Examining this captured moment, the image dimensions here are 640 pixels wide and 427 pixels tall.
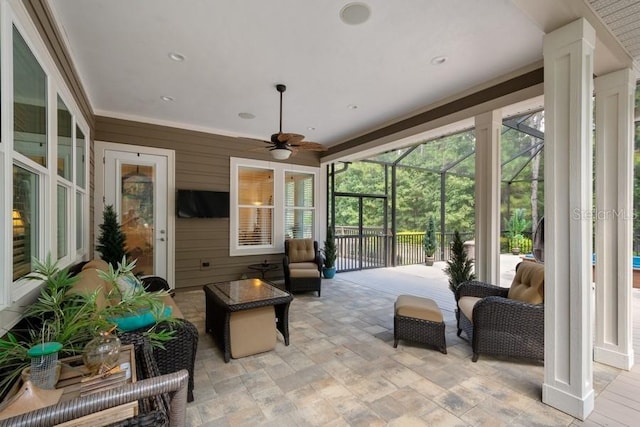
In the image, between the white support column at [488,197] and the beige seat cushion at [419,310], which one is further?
the white support column at [488,197]

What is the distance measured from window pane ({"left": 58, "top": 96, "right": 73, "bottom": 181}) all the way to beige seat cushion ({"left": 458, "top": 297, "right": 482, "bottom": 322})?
13.8ft

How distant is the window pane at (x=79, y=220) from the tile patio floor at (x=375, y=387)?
1.99 m

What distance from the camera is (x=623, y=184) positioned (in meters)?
2.66

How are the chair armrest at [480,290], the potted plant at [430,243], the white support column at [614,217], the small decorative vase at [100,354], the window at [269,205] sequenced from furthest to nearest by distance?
the potted plant at [430,243]
the window at [269,205]
the chair armrest at [480,290]
the white support column at [614,217]
the small decorative vase at [100,354]

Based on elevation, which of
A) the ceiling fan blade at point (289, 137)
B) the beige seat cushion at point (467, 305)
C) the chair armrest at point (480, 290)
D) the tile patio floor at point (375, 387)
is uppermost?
the ceiling fan blade at point (289, 137)

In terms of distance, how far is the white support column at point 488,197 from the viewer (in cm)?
358

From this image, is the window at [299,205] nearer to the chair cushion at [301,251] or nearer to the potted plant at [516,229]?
the chair cushion at [301,251]

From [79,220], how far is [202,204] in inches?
74.6

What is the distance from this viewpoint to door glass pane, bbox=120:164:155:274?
485 centimetres

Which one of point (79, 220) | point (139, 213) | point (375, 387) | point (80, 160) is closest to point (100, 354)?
point (375, 387)

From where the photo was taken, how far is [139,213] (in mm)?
4949

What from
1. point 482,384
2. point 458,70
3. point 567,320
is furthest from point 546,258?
point 458,70

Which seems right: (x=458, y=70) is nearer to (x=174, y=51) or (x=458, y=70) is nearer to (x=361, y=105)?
(x=361, y=105)

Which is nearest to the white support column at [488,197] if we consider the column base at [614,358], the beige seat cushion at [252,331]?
the column base at [614,358]
